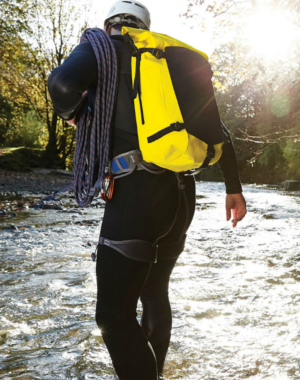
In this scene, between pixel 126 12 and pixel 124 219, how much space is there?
1041 millimetres

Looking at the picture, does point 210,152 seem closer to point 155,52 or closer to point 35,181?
point 155,52

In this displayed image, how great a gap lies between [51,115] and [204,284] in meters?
25.7

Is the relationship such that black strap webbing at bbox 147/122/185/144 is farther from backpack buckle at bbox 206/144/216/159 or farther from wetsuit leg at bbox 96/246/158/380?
wetsuit leg at bbox 96/246/158/380

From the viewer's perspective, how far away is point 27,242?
234 inches

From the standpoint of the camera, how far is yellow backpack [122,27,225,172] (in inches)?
62.2

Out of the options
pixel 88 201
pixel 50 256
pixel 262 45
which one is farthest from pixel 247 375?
pixel 262 45

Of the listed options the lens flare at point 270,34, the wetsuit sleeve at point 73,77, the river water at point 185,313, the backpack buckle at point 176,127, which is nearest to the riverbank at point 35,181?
the lens flare at point 270,34

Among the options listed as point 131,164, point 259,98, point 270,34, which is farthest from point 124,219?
point 259,98

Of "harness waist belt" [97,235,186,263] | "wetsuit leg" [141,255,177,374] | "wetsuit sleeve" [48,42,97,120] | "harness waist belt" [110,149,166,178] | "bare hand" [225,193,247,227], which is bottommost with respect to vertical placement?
"wetsuit leg" [141,255,177,374]

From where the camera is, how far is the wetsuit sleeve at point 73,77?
5.25 ft

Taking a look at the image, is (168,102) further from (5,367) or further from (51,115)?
(51,115)

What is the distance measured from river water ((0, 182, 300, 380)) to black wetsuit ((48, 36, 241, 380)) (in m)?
0.73

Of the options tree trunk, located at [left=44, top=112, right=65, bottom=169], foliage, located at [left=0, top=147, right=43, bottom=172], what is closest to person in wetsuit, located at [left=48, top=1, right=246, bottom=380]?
foliage, located at [left=0, top=147, right=43, bottom=172]

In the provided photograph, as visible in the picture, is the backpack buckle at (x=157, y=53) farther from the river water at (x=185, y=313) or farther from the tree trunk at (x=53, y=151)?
the tree trunk at (x=53, y=151)
